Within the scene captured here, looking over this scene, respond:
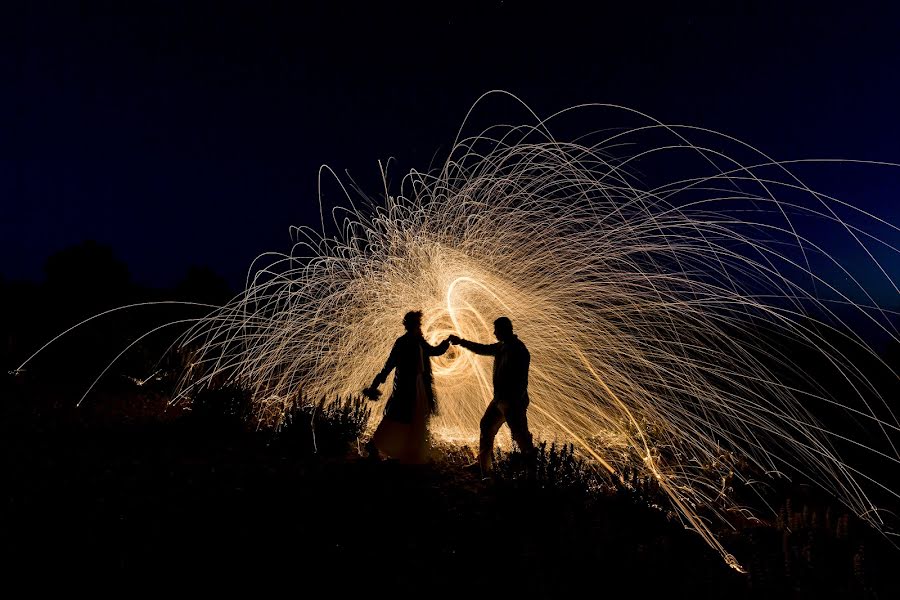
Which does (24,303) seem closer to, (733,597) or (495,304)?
(495,304)

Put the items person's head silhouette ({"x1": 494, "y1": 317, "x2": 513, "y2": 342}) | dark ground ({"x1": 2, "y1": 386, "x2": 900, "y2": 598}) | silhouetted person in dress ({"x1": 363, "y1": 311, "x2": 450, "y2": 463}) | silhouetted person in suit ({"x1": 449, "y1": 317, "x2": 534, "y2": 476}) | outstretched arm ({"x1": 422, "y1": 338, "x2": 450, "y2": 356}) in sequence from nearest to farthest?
dark ground ({"x1": 2, "y1": 386, "x2": 900, "y2": 598}) → silhouetted person in suit ({"x1": 449, "y1": 317, "x2": 534, "y2": 476}) → silhouetted person in dress ({"x1": 363, "y1": 311, "x2": 450, "y2": 463}) → person's head silhouette ({"x1": 494, "y1": 317, "x2": 513, "y2": 342}) → outstretched arm ({"x1": 422, "y1": 338, "x2": 450, "y2": 356})

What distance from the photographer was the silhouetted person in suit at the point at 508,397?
5.50 meters

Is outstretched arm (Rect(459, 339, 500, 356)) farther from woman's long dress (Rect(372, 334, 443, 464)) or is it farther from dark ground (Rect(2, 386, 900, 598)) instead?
dark ground (Rect(2, 386, 900, 598))

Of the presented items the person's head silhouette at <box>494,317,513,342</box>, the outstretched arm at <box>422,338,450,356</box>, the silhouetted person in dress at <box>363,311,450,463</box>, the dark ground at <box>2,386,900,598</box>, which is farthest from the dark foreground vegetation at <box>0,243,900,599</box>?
the person's head silhouette at <box>494,317,513,342</box>

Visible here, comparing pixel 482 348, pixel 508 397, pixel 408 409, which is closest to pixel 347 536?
pixel 408 409

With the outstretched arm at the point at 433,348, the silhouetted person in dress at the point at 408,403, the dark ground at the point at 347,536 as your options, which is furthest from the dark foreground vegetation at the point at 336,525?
the outstretched arm at the point at 433,348

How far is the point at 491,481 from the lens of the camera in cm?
495

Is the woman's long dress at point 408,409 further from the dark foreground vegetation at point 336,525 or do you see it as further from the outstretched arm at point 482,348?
the outstretched arm at point 482,348

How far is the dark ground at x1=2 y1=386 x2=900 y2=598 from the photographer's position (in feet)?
9.78

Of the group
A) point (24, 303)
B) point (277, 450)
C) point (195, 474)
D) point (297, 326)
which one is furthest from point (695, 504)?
point (24, 303)

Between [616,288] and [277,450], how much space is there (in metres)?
5.01

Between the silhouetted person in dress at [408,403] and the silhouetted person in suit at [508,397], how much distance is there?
0.69m

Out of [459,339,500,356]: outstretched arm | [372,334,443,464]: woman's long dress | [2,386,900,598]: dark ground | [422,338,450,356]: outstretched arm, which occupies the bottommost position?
[2,386,900,598]: dark ground

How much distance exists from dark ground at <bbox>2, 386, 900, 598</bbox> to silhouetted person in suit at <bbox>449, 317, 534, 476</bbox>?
1.39 feet
